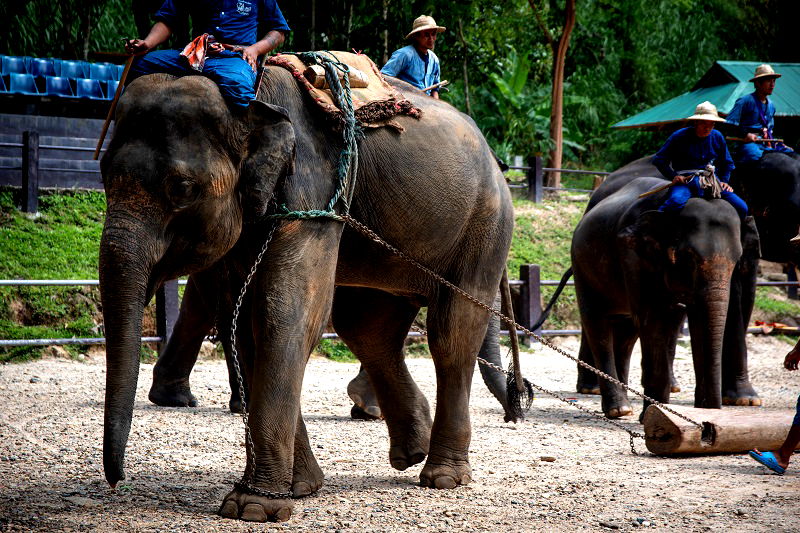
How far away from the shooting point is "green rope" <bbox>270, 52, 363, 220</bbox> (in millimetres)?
4352

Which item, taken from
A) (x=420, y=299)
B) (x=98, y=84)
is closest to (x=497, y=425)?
(x=420, y=299)

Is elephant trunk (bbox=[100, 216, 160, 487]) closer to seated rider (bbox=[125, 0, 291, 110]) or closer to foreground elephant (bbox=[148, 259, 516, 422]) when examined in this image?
seated rider (bbox=[125, 0, 291, 110])

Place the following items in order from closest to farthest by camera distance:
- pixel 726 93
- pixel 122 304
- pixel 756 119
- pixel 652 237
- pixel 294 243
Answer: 1. pixel 122 304
2. pixel 294 243
3. pixel 652 237
4. pixel 756 119
5. pixel 726 93

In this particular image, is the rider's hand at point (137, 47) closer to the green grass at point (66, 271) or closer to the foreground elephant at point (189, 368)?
the foreground elephant at point (189, 368)

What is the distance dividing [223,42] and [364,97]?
74 centimetres

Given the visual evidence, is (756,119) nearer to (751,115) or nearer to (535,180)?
(751,115)

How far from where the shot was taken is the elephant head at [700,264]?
726cm

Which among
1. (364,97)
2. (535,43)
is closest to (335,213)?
(364,97)

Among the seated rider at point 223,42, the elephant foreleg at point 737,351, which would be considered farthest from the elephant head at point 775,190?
the seated rider at point 223,42

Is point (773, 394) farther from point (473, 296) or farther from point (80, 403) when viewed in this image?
point (80, 403)

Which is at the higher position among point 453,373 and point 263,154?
point 263,154

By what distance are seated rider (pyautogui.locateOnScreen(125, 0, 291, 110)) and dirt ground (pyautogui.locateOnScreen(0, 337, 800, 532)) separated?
5.96 ft

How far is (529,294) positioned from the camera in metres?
12.6

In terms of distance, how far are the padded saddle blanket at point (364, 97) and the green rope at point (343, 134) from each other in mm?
32
